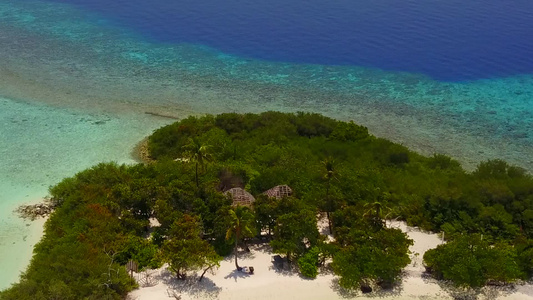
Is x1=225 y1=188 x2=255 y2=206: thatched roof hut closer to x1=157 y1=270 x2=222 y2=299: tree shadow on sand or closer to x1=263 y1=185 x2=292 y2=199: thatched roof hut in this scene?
x1=263 y1=185 x2=292 y2=199: thatched roof hut

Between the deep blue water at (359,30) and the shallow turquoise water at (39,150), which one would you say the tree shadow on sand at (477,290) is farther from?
the deep blue water at (359,30)

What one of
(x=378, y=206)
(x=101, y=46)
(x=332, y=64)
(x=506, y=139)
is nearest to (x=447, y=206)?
(x=378, y=206)

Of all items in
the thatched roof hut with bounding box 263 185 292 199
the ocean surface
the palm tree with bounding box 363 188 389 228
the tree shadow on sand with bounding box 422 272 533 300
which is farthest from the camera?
the ocean surface

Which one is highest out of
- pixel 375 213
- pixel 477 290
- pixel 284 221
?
pixel 375 213

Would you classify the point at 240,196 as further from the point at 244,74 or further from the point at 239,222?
the point at 244,74

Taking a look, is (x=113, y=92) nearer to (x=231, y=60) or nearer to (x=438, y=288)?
(x=231, y=60)

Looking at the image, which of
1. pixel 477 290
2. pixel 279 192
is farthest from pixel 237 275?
pixel 477 290

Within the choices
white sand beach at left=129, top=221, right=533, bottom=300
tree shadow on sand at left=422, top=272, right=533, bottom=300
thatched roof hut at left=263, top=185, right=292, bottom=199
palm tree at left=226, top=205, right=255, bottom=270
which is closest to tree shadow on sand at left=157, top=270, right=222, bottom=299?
white sand beach at left=129, top=221, right=533, bottom=300
